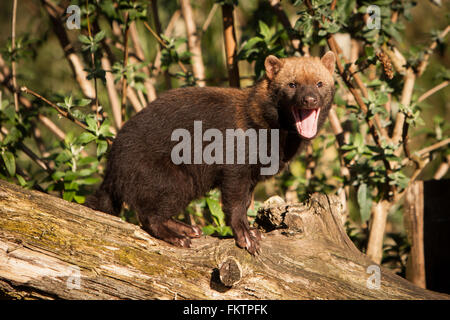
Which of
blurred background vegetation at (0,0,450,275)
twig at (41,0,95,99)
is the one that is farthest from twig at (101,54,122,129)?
twig at (41,0,95,99)

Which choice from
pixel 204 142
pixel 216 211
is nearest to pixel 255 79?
pixel 204 142

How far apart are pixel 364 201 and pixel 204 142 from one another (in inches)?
76.3

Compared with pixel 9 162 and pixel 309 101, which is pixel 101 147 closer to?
pixel 9 162

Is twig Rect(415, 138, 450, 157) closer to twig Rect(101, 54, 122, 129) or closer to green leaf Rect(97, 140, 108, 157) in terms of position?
green leaf Rect(97, 140, 108, 157)

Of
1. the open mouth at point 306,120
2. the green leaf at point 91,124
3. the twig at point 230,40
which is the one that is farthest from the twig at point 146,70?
the open mouth at point 306,120

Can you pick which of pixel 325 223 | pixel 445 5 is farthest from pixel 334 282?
pixel 445 5

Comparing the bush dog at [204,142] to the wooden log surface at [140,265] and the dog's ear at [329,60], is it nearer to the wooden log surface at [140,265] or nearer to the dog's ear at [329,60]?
the dog's ear at [329,60]

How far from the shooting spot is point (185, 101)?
4.60 meters

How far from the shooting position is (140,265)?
143 inches

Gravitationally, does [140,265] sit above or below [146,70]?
below

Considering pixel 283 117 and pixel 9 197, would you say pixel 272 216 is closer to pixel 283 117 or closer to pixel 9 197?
pixel 283 117

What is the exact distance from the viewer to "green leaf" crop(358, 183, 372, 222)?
516cm

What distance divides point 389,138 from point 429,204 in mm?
884

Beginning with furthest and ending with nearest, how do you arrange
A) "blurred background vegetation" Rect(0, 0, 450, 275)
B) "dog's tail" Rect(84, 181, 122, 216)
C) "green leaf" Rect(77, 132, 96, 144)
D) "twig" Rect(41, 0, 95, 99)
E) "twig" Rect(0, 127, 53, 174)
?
"twig" Rect(41, 0, 95, 99)
"twig" Rect(0, 127, 53, 174)
"blurred background vegetation" Rect(0, 0, 450, 275)
"green leaf" Rect(77, 132, 96, 144)
"dog's tail" Rect(84, 181, 122, 216)
